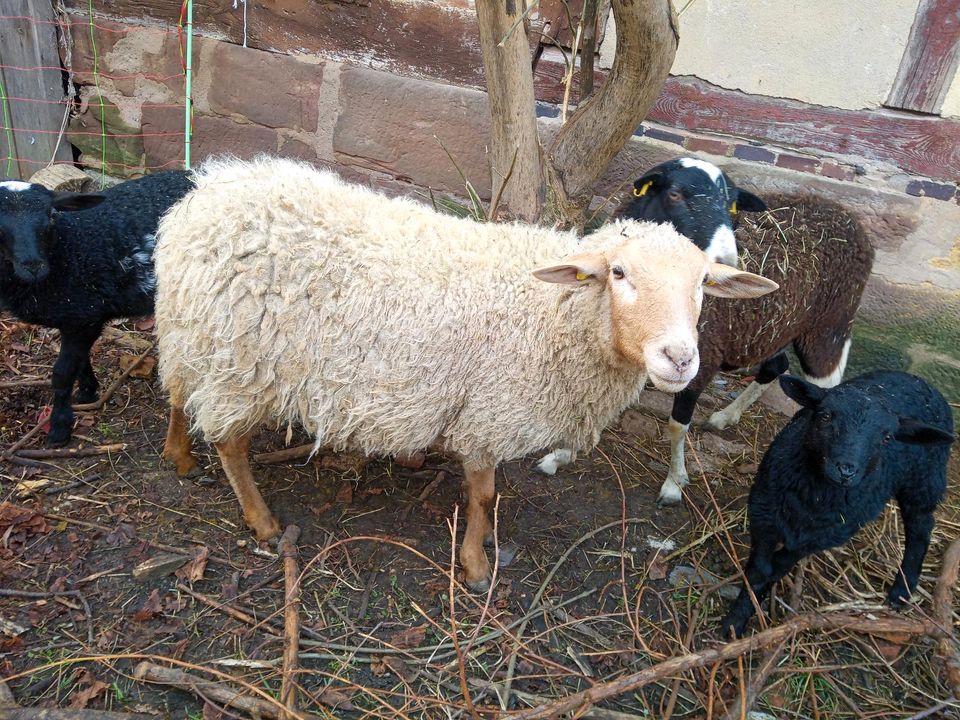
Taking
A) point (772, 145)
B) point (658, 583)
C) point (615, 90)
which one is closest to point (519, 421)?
point (658, 583)

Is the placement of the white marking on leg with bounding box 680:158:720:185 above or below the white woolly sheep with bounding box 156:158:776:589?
above

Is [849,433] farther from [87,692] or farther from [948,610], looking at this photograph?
[87,692]

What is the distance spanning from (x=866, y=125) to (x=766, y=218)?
3.13 ft

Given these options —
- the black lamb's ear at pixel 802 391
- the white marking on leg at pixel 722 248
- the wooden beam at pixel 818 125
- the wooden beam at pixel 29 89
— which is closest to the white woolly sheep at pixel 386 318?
the black lamb's ear at pixel 802 391

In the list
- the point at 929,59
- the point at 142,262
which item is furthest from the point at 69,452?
the point at 929,59

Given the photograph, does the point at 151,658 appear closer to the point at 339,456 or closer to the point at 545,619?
the point at 339,456

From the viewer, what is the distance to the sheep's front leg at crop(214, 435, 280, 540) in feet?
9.41

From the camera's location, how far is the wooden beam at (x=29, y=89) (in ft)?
15.4

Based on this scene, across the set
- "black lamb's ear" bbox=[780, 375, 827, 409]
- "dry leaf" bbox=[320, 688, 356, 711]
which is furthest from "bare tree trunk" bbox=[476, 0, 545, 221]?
"dry leaf" bbox=[320, 688, 356, 711]

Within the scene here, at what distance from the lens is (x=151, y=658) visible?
2410mm

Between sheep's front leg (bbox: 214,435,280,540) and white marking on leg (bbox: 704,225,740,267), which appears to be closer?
sheep's front leg (bbox: 214,435,280,540)

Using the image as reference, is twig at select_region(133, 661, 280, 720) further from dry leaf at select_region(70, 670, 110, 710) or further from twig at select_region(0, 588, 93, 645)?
twig at select_region(0, 588, 93, 645)

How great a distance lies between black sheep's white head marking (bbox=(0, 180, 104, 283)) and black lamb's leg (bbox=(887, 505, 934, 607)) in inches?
160

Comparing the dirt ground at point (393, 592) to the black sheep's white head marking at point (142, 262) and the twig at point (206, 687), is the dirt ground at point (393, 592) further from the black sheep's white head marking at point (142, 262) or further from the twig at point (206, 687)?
the black sheep's white head marking at point (142, 262)
